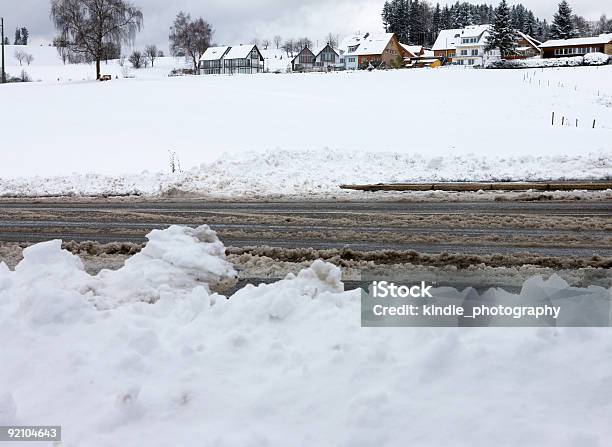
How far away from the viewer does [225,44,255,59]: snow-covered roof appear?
315 feet

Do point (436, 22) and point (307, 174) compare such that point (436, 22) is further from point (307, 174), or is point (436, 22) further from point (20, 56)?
point (307, 174)

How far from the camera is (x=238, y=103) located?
121 ft

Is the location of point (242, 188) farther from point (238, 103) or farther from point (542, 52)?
point (542, 52)

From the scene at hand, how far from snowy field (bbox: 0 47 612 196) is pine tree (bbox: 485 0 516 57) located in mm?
21870

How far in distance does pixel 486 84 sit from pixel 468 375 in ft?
143

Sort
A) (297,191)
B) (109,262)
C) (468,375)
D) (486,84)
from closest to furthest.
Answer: (468,375)
(109,262)
(297,191)
(486,84)

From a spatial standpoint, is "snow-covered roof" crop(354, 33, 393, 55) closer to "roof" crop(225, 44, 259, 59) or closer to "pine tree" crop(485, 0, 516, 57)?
"roof" crop(225, 44, 259, 59)

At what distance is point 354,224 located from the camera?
33.9 ft

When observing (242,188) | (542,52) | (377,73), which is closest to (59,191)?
(242,188)

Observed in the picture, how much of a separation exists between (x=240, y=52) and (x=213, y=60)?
4873 mm

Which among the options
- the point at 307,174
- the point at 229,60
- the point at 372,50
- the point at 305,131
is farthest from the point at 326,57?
the point at 307,174

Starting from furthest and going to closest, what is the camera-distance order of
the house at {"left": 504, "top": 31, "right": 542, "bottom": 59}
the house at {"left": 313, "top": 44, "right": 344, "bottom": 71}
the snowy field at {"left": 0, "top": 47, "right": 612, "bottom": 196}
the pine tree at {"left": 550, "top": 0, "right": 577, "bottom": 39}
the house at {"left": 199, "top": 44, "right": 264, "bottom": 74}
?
the house at {"left": 313, "top": 44, "right": 344, "bottom": 71}
the house at {"left": 199, "top": 44, "right": 264, "bottom": 74}
the pine tree at {"left": 550, "top": 0, "right": 577, "bottom": 39}
the house at {"left": 504, "top": 31, "right": 542, "bottom": 59}
the snowy field at {"left": 0, "top": 47, "right": 612, "bottom": 196}

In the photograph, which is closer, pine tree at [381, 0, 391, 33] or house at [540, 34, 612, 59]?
house at [540, 34, 612, 59]

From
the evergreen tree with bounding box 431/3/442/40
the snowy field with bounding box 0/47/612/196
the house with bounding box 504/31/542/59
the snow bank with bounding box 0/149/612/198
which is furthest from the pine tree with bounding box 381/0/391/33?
the snow bank with bounding box 0/149/612/198
